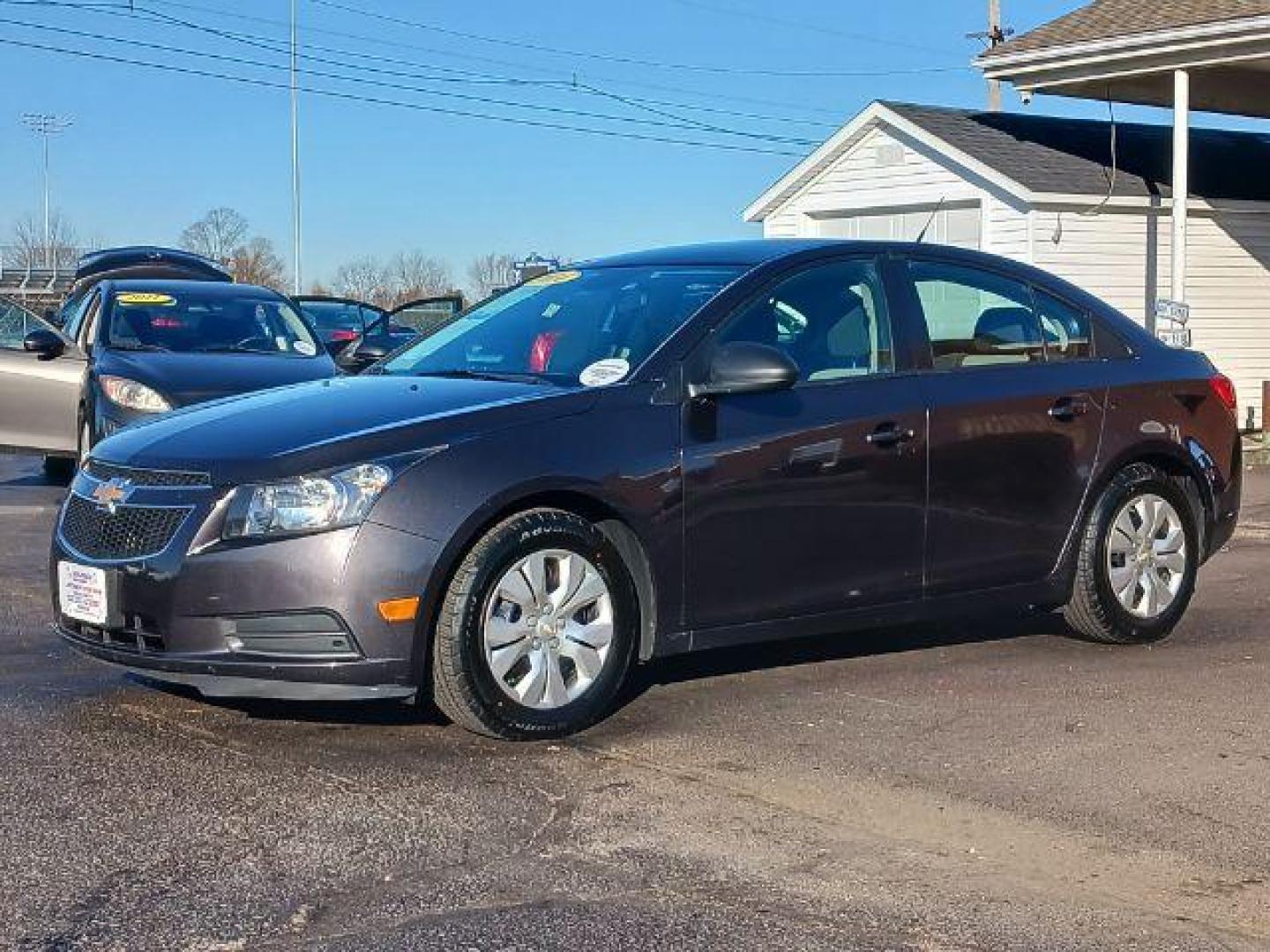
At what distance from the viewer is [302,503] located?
5117 millimetres

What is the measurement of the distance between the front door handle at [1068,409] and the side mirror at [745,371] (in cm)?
145

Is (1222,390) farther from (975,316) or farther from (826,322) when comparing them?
(826,322)

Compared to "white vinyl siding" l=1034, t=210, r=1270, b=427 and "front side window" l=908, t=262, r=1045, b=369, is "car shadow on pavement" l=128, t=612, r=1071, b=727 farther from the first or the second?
"white vinyl siding" l=1034, t=210, r=1270, b=427

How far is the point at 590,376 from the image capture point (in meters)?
5.74

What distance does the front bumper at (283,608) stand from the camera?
16.6 feet

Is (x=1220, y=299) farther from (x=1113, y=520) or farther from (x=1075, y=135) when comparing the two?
(x=1113, y=520)

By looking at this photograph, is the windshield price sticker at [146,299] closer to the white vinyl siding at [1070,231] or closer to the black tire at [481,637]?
the black tire at [481,637]

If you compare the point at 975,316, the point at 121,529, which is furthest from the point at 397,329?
the point at 121,529

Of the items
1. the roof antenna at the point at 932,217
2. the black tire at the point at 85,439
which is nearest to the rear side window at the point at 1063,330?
the black tire at the point at 85,439

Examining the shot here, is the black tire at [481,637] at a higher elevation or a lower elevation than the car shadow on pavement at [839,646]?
higher

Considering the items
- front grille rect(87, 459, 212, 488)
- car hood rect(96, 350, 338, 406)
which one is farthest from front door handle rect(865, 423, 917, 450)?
car hood rect(96, 350, 338, 406)

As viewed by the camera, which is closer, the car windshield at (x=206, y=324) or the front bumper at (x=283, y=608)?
the front bumper at (x=283, y=608)

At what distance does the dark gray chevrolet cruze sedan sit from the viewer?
202 inches

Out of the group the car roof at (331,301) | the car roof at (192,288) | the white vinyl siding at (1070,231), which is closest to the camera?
the car roof at (192,288)
